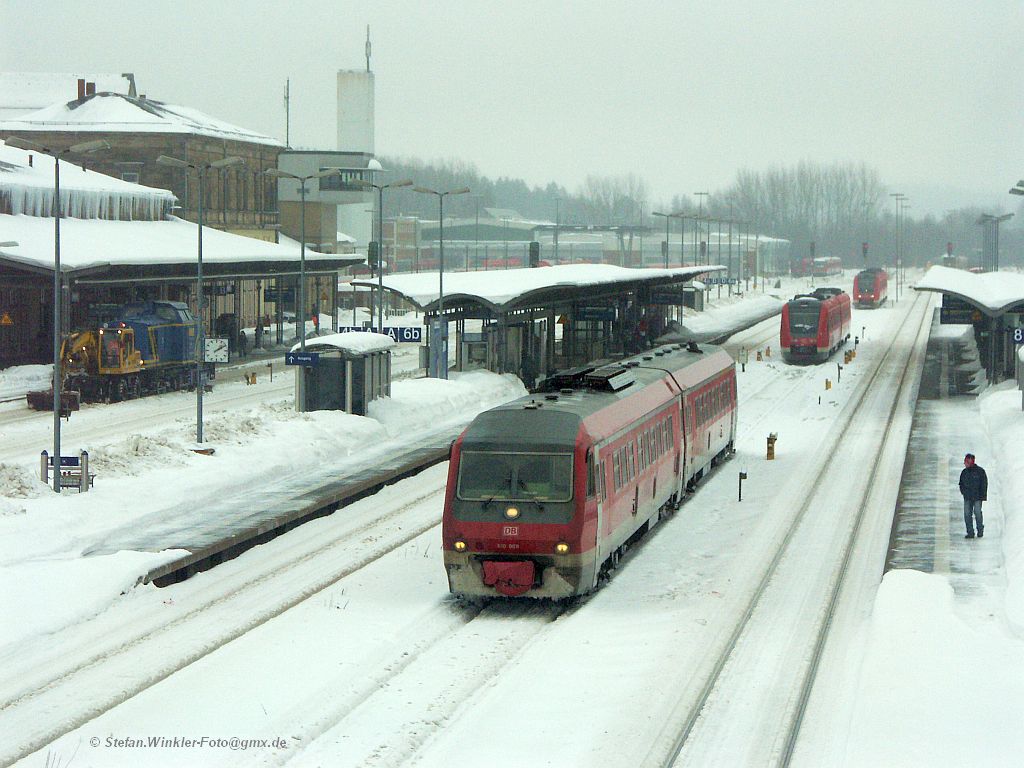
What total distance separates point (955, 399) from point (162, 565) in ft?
122

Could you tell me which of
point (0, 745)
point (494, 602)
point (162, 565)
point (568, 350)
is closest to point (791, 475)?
point (494, 602)

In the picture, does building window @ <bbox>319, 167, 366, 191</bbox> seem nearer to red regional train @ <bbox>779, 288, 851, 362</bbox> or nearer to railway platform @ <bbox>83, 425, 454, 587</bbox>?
red regional train @ <bbox>779, 288, 851, 362</bbox>

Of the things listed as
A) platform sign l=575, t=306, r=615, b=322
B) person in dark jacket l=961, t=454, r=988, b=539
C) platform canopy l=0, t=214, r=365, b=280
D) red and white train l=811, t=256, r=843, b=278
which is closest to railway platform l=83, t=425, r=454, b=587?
person in dark jacket l=961, t=454, r=988, b=539

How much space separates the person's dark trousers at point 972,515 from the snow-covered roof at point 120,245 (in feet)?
104

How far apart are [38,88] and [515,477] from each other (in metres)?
106

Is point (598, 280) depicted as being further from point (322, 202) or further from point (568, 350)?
point (322, 202)

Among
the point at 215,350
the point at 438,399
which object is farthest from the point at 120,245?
the point at 215,350

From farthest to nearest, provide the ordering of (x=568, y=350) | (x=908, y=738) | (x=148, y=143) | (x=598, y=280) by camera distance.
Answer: (x=148, y=143) < (x=568, y=350) < (x=598, y=280) < (x=908, y=738)

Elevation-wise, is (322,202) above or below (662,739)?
above

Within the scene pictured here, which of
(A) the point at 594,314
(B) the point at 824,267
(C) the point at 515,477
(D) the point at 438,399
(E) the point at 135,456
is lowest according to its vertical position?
(E) the point at 135,456

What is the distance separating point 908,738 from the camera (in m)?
14.9

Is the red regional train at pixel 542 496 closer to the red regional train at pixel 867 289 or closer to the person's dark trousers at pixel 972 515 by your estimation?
the person's dark trousers at pixel 972 515

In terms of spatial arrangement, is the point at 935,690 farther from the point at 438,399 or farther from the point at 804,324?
the point at 804,324

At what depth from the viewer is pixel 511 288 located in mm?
53000
